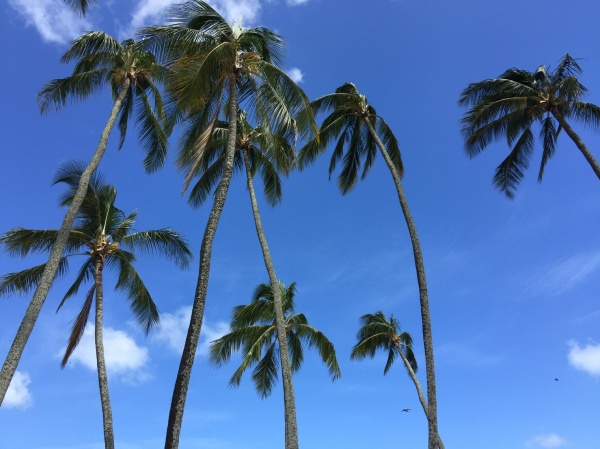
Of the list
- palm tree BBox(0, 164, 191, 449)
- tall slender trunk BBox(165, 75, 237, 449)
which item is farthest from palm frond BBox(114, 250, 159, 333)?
tall slender trunk BBox(165, 75, 237, 449)

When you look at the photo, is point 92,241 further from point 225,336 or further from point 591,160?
point 591,160

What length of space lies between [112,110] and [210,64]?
4.62 m

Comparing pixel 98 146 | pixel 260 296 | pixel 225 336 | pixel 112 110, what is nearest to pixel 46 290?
pixel 98 146

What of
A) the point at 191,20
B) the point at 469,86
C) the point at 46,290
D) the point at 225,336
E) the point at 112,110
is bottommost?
the point at 46,290

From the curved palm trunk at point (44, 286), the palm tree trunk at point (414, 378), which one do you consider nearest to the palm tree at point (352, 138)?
the curved palm trunk at point (44, 286)

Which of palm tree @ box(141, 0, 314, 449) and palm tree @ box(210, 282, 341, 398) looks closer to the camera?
palm tree @ box(141, 0, 314, 449)

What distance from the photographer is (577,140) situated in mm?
20547

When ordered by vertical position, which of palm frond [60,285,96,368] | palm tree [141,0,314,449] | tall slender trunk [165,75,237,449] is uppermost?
palm tree [141,0,314,449]

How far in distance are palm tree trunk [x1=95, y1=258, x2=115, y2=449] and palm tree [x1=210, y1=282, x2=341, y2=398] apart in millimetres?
7280

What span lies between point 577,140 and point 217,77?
12889 mm

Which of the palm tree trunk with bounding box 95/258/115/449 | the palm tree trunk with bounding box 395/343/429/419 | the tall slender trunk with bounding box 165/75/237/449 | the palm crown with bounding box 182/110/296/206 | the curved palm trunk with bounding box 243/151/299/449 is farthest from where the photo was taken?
the palm tree trunk with bounding box 395/343/429/419

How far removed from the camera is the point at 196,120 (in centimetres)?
1725

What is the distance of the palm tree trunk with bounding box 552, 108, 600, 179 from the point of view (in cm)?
2009

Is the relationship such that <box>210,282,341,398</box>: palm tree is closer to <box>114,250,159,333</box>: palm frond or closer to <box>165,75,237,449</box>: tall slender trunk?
<box>114,250,159,333</box>: palm frond
